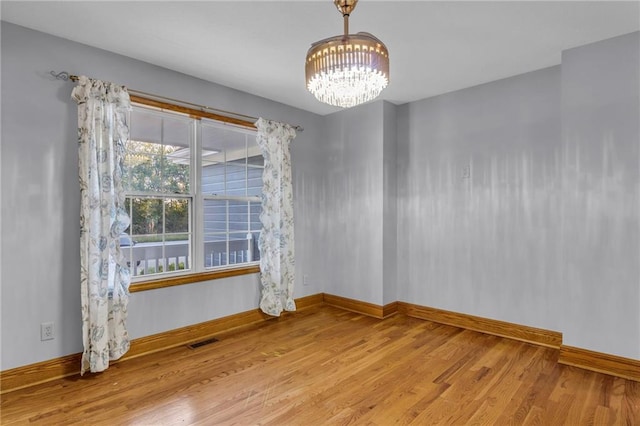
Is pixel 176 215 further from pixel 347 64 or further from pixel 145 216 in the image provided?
pixel 347 64

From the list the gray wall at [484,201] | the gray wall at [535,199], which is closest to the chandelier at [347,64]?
the gray wall at [535,199]

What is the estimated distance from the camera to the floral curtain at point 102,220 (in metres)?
2.61

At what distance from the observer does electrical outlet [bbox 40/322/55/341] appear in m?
2.52

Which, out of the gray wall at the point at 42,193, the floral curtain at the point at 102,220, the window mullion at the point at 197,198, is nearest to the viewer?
the gray wall at the point at 42,193

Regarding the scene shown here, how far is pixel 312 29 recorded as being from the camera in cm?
250

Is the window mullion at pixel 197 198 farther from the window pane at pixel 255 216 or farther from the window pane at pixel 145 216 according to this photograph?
the window pane at pixel 255 216

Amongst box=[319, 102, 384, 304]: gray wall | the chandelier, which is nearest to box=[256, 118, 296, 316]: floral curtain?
box=[319, 102, 384, 304]: gray wall

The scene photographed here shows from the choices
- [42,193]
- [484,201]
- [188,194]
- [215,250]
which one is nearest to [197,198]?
[188,194]

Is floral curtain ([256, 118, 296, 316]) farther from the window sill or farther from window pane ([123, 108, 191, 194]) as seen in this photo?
window pane ([123, 108, 191, 194])

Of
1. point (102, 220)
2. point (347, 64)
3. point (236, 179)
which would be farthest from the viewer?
point (236, 179)

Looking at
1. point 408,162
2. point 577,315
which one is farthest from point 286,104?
point 577,315

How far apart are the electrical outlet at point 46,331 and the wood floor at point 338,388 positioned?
34cm

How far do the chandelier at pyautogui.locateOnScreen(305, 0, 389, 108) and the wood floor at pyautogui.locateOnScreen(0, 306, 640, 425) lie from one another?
1.93 metres

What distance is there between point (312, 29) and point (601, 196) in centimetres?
256
